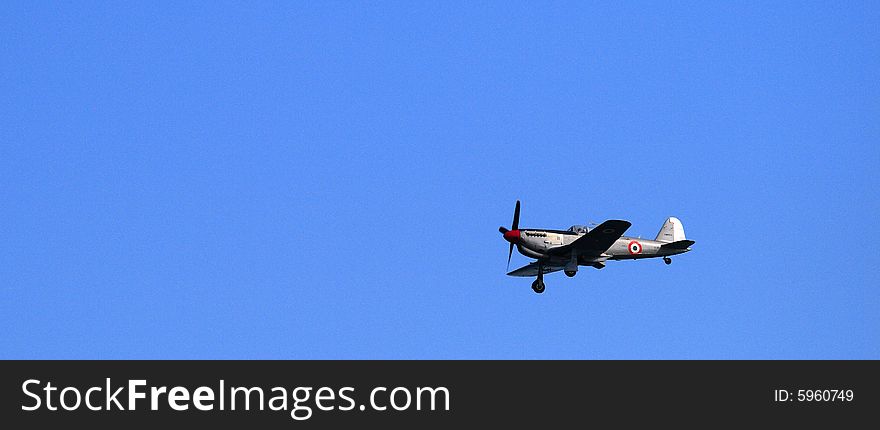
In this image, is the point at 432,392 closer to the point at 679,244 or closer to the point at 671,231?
the point at 679,244

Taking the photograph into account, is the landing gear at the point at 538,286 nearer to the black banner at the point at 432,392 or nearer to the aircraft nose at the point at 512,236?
the aircraft nose at the point at 512,236

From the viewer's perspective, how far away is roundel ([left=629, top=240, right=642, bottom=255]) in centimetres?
8056

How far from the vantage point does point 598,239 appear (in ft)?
254

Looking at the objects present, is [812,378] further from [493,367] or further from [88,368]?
[88,368]

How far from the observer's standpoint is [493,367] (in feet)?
200

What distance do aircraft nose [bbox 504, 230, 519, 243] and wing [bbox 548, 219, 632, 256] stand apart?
1.69 meters

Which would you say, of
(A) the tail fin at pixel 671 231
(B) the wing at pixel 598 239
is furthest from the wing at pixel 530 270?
(A) the tail fin at pixel 671 231

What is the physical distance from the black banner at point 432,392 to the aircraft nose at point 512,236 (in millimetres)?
17607

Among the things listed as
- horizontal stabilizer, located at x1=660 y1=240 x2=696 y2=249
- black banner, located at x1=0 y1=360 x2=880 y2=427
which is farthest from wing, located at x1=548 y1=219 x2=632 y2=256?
black banner, located at x1=0 y1=360 x2=880 y2=427

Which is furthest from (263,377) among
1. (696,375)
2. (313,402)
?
(696,375)

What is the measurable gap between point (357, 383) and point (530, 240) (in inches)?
823

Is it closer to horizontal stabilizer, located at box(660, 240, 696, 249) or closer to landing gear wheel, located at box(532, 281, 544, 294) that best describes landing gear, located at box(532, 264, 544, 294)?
landing gear wheel, located at box(532, 281, 544, 294)

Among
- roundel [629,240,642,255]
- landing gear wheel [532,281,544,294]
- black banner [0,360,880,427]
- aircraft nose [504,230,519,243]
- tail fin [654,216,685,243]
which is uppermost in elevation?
tail fin [654,216,685,243]

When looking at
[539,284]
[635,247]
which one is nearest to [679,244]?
[635,247]
